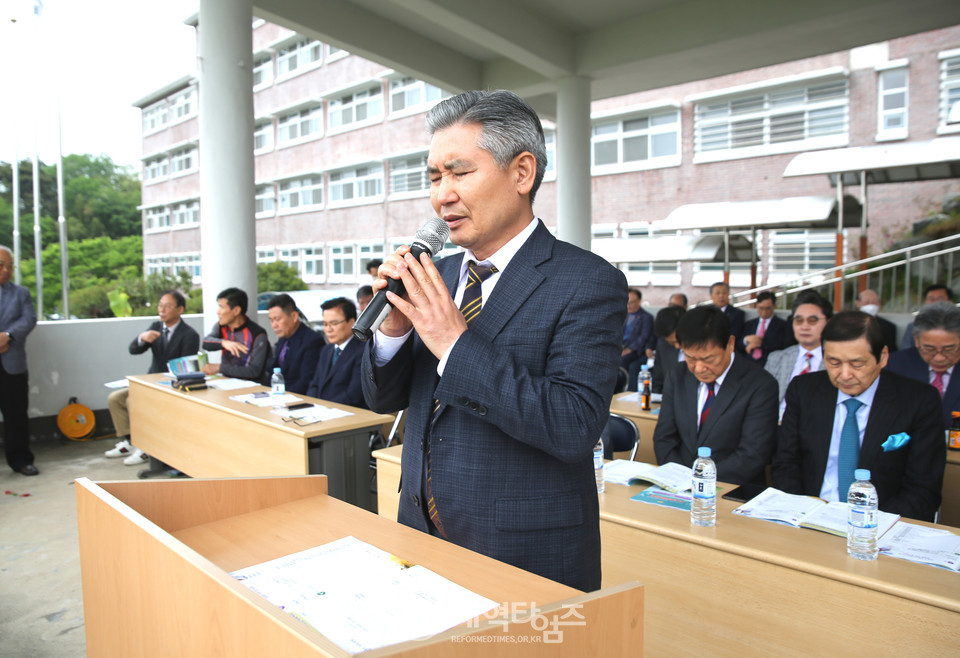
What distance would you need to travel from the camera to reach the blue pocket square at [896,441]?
2463mm

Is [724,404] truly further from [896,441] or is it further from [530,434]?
[530,434]

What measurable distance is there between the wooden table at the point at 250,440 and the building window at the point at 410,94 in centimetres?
1678

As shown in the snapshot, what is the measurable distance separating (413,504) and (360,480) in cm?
266

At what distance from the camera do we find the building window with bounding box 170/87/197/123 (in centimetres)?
2953

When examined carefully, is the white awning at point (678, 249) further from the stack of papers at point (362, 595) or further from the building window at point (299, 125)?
the building window at point (299, 125)

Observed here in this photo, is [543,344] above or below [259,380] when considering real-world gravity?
above

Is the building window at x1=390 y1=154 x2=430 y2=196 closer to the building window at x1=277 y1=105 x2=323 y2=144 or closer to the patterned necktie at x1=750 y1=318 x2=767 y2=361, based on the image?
the building window at x1=277 y1=105 x2=323 y2=144

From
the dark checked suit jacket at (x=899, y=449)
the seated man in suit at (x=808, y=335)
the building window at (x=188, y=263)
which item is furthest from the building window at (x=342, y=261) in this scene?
the dark checked suit jacket at (x=899, y=449)

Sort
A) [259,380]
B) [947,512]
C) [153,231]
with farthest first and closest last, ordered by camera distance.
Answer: [153,231]
[259,380]
[947,512]

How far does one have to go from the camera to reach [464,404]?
1.15m

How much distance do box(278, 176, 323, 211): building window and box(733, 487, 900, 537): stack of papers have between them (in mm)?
23458

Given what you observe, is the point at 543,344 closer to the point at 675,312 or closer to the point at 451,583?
the point at 451,583

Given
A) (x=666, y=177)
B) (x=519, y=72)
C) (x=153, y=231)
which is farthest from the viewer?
(x=153, y=231)

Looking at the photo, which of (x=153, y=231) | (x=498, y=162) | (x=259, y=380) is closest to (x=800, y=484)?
(x=498, y=162)
